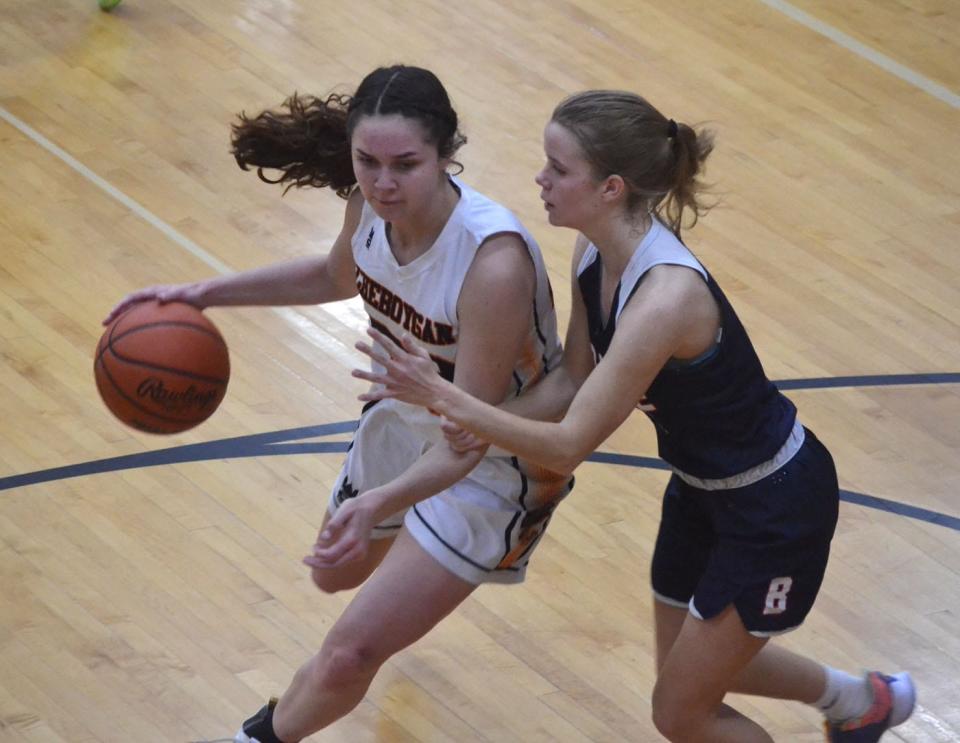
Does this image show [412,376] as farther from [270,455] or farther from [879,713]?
[270,455]

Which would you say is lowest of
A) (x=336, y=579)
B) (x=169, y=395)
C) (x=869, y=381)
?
(x=336, y=579)

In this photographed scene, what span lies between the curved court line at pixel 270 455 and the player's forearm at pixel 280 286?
1.29m

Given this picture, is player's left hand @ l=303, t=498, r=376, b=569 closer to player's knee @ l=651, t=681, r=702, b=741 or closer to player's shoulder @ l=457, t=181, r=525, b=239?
player's shoulder @ l=457, t=181, r=525, b=239

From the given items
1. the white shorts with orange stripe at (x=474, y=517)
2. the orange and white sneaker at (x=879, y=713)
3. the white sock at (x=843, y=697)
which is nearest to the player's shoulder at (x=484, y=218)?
the white shorts with orange stripe at (x=474, y=517)

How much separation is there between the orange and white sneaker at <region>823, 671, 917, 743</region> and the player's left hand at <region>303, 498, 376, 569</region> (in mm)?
1462

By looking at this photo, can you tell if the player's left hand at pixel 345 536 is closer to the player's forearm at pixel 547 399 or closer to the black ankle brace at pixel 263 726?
the player's forearm at pixel 547 399

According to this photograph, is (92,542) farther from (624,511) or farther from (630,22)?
(630,22)

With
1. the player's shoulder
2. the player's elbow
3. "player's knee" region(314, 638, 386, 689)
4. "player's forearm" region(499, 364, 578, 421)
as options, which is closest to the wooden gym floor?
"player's knee" region(314, 638, 386, 689)

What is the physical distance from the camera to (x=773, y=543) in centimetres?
342

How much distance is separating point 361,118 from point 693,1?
573cm

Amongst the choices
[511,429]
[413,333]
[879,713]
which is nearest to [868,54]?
[879,713]

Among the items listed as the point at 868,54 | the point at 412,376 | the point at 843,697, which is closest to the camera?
the point at 412,376

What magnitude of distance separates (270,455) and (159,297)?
1446 mm

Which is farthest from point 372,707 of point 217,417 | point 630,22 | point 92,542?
point 630,22
